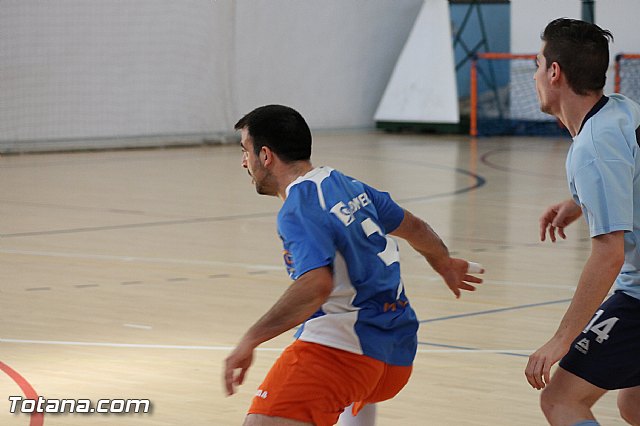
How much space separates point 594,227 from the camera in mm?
3143

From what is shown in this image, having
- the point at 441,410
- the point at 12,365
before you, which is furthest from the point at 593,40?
the point at 12,365

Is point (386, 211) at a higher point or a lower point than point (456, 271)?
higher

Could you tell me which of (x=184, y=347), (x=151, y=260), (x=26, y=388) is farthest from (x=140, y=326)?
(x=151, y=260)

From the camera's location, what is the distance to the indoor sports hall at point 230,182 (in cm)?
551

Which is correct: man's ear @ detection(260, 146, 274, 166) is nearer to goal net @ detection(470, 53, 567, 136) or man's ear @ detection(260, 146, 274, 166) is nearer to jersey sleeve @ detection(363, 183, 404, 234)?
jersey sleeve @ detection(363, 183, 404, 234)

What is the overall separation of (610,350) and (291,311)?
3.23 ft

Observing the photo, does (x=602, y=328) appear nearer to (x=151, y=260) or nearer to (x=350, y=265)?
(x=350, y=265)

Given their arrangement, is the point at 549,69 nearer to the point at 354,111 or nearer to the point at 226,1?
the point at 226,1

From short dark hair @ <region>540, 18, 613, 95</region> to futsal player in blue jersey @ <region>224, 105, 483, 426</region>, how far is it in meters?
0.68

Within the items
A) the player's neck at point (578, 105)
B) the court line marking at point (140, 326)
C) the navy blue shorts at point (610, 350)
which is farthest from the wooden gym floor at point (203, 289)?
the player's neck at point (578, 105)

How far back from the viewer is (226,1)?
69.3ft

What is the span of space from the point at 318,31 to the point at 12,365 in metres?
18.0

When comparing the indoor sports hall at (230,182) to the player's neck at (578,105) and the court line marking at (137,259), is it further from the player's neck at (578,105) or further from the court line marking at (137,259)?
the player's neck at (578,105)

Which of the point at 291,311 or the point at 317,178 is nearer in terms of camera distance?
the point at 291,311
